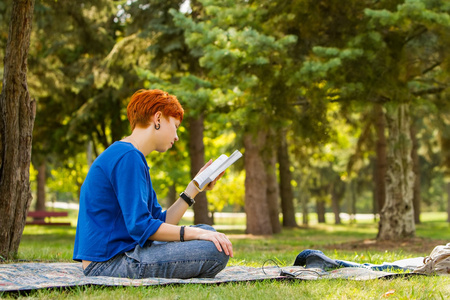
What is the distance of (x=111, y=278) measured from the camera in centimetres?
378

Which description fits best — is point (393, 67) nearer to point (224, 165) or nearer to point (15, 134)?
point (224, 165)

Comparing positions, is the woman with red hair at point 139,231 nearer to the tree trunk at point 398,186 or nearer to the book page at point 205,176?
the book page at point 205,176

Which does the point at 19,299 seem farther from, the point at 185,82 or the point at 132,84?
the point at 132,84

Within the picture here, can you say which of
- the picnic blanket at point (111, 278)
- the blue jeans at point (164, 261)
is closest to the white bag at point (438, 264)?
the picnic blanket at point (111, 278)

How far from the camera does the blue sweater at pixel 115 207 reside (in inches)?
143

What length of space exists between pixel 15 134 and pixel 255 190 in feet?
35.0

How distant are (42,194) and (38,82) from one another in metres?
12.7

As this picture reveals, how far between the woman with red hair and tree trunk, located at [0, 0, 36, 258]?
243 centimetres

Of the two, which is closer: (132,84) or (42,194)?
(132,84)

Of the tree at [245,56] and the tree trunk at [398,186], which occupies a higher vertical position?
the tree at [245,56]

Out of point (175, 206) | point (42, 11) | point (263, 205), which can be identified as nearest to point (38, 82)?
point (42, 11)

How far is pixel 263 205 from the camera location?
16484 millimetres

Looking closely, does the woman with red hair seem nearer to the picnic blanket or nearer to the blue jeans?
the blue jeans

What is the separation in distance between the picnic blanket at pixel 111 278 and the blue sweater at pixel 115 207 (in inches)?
9.6
